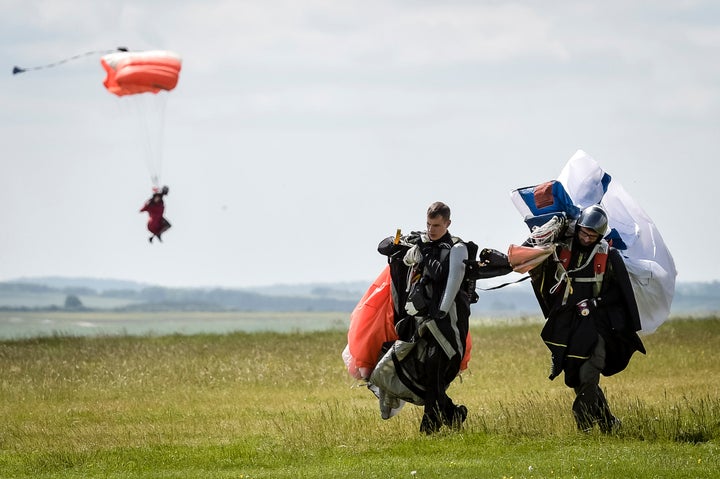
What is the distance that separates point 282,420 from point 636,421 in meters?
5.27

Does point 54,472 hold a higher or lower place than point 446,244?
lower

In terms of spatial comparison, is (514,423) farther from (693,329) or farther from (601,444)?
(693,329)

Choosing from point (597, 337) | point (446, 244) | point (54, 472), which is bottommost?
point (54, 472)

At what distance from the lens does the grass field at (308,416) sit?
12555 mm

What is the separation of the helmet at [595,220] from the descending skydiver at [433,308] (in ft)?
4.20

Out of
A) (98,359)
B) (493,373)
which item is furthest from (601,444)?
(98,359)

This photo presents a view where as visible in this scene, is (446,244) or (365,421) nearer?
(446,244)

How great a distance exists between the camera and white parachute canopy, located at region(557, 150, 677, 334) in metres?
14.0

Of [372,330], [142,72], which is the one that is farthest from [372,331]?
[142,72]

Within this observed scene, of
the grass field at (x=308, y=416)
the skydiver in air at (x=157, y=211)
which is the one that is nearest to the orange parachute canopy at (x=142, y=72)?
the skydiver in air at (x=157, y=211)

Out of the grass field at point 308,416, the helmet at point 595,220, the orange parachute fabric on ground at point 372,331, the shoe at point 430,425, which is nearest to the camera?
the grass field at point 308,416

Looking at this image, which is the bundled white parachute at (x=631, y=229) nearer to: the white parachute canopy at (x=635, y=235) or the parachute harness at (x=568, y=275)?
the white parachute canopy at (x=635, y=235)

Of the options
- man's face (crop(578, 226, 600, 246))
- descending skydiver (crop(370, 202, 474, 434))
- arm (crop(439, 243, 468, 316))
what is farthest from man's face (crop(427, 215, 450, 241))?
man's face (crop(578, 226, 600, 246))

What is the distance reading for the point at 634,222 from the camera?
14.6 meters
